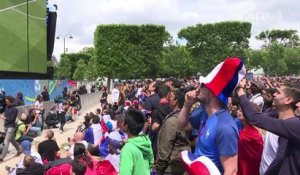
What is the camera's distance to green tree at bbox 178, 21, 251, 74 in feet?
180

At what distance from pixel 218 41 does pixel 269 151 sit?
5203 centimetres

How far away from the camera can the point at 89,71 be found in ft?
222

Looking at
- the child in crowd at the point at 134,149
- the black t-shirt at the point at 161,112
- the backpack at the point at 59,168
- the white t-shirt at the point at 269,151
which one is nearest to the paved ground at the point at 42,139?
the backpack at the point at 59,168

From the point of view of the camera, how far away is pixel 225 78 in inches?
132

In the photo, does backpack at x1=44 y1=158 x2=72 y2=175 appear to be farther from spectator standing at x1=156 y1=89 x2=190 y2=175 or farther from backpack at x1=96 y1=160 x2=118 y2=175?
spectator standing at x1=156 y1=89 x2=190 y2=175

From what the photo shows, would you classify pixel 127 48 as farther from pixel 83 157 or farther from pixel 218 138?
pixel 218 138

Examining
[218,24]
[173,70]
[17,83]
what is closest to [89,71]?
[173,70]

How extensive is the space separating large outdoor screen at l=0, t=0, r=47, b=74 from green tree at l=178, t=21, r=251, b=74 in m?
32.9

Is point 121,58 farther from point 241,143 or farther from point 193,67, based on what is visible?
point 241,143

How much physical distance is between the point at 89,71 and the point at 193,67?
17.4 metres

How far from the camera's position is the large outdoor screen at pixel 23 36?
21594 mm

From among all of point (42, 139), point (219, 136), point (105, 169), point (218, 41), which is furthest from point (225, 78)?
point (218, 41)

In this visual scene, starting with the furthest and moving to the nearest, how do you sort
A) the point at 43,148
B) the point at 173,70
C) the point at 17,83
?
1. the point at 173,70
2. the point at 17,83
3. the point at 43,148

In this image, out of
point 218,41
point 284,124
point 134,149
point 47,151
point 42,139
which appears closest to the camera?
point 284,124
